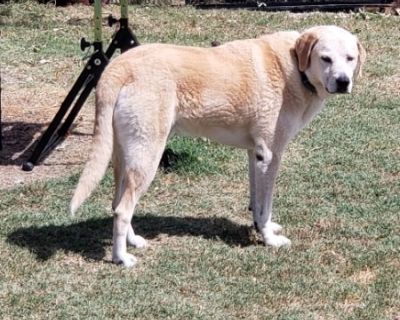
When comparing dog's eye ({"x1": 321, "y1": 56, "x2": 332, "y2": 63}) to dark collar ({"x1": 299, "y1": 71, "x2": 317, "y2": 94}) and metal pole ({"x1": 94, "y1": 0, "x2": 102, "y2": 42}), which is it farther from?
metal pole ({"x1": 94, "y1": 0, "x2": 102, "y2": 42})

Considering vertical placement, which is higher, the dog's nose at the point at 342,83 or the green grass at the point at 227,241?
the dog's nose at the point at 342,83

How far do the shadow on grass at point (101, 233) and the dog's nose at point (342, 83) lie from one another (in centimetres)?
114

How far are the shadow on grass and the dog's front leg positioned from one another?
145mm

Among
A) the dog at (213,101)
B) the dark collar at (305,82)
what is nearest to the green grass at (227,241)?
the dog at (213,101)

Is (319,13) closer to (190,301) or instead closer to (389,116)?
(389,116)

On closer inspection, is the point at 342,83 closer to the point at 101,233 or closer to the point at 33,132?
the point at 101,233

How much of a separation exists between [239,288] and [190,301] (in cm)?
31

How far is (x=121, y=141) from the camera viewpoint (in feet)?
16.8

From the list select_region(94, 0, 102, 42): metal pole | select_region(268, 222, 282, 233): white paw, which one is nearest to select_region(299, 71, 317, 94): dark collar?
select_region(268, 222, 282, 233): white paw

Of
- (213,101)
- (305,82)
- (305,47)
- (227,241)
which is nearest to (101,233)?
(227,241)

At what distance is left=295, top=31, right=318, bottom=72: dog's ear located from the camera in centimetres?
527

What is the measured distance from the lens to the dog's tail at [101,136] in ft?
16.6

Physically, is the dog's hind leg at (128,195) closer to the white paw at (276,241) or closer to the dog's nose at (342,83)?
the white paw at (276,241)

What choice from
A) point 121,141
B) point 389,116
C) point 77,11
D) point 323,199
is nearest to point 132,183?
point 121,141
